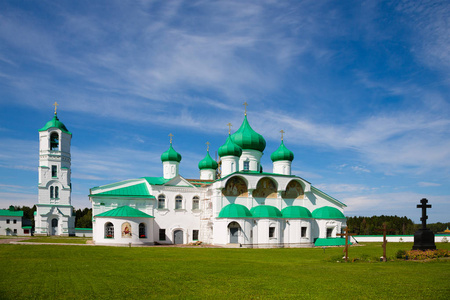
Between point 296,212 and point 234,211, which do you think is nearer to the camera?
point 234,211

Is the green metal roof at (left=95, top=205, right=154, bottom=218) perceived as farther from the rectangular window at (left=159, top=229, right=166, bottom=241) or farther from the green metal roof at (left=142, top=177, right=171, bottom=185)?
the green metal roof at (left=142, top=177, right=171, bottom=185)

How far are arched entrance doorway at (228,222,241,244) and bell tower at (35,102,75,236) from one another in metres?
26.8

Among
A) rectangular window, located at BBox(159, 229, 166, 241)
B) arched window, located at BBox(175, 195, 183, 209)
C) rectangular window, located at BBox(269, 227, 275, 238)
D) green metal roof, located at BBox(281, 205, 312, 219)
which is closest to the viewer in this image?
rectangular window, located at BBox(269, 227, 275, 238)

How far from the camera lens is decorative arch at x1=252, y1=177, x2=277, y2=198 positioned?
35.4 meters

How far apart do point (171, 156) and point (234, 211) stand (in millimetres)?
12333

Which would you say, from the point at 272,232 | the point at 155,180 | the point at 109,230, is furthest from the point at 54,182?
the point at 272,232

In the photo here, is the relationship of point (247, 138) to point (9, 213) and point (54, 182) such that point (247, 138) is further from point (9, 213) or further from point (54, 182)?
point (9, 213)

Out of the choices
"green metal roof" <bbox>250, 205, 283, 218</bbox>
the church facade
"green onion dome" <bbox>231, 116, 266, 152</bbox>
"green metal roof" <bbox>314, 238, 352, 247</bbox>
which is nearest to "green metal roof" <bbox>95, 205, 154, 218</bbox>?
the church facade

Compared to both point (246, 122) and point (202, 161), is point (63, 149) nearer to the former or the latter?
point (202, 161)

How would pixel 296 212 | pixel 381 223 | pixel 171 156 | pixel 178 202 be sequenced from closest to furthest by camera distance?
pixel 296 212 → pixel 178 202 → pixel 171 156 → pixel 381 223

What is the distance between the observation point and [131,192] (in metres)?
35.1

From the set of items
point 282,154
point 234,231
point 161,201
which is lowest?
point 234,231

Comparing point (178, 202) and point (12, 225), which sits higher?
point (178, 202)

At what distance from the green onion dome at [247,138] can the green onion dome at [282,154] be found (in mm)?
1672
